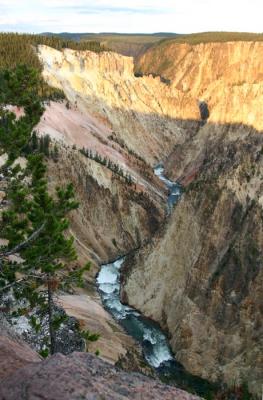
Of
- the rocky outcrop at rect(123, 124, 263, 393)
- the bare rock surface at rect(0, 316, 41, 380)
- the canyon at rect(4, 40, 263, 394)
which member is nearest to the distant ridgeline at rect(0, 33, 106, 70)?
the canyon at rect(4, 40, 263, 394)

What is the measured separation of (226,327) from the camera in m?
32.7

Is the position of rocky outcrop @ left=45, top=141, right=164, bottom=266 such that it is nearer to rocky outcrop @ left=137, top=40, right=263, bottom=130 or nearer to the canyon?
the canyon

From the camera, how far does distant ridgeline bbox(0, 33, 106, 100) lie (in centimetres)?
8206

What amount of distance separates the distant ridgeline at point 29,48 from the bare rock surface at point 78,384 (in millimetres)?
68314

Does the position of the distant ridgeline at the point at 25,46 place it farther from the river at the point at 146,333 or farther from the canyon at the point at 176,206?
the river at the point at 146,333

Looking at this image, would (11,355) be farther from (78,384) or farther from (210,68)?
(210,68)

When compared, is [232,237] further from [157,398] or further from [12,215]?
[157,398]

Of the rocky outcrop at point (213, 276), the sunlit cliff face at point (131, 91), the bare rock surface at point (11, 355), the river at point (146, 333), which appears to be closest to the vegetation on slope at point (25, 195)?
the bare rock surface at point (11, 355)

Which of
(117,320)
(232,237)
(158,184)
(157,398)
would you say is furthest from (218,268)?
(158,184)

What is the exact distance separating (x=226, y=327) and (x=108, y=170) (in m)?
37.5

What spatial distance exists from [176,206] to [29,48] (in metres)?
59.4

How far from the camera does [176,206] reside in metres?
44.2

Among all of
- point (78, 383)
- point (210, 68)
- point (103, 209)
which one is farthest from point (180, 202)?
point (210, 68)

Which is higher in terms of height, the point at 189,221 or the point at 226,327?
the point at 189,221
